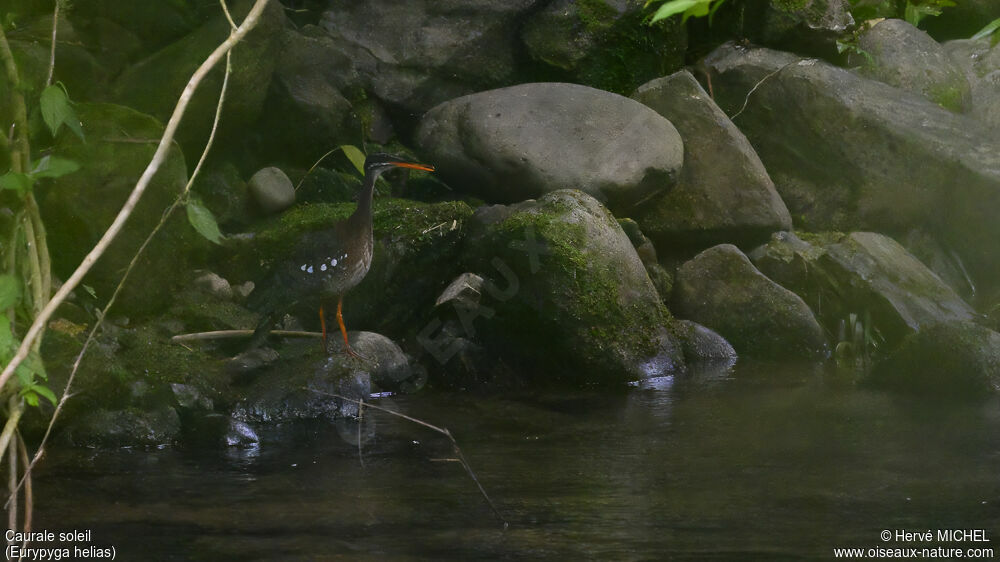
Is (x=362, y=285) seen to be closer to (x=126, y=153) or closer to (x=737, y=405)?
(x=126, y=153)

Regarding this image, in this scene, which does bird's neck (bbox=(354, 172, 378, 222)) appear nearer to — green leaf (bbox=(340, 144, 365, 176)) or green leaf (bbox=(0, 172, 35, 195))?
green leaf (bbox=(340, 144, 365, 176))

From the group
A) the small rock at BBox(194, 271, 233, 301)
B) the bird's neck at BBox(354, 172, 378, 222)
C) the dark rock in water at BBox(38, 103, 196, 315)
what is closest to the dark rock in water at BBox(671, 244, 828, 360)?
the bird's neck at BBox(354, 172, 378, 222)

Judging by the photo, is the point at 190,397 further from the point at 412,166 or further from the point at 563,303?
the point at 563,303

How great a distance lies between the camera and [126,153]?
624cm

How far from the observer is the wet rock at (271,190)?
7742 millimetres

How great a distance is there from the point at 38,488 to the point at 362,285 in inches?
116

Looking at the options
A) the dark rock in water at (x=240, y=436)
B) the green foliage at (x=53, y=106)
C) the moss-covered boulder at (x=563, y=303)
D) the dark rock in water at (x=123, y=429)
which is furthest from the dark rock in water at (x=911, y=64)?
the green foliage at (x=53, y=106)

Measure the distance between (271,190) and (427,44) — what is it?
6.34 feet

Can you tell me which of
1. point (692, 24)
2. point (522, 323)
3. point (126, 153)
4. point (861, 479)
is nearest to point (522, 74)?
point (692, 24)

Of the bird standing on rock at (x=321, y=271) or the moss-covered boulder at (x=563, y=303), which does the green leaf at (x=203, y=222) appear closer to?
the bird standing on rock at (x=321, y=271)

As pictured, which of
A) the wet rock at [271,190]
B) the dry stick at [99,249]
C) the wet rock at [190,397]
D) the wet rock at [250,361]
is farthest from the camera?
the wet rock at [271,190]

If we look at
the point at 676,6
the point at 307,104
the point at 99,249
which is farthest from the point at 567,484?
the point at 307,104

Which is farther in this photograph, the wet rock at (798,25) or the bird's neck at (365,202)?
the wet rock at (798,25)

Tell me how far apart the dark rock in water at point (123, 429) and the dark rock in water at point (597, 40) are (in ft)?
15.7
